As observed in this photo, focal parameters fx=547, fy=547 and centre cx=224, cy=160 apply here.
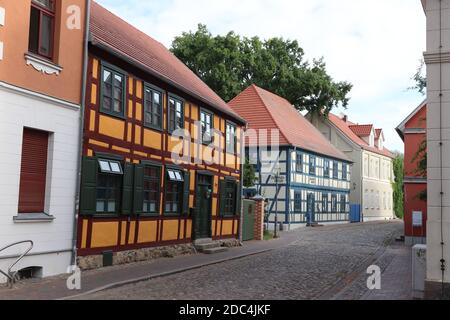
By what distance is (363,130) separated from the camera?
5131 centimetres

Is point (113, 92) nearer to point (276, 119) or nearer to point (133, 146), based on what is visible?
point (133, 146)

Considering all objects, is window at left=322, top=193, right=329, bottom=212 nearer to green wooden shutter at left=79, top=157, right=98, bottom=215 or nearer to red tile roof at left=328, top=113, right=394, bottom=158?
red tile roof at left=328, top=113, right=394, bottom=158

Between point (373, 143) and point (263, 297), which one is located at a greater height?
point (373, 143)

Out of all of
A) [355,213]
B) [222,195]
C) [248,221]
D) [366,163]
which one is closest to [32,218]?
[222,195]

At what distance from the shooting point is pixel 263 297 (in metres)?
9.75

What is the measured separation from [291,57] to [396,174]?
66.1ft

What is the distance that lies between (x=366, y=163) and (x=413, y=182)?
Answer: 2544 cm

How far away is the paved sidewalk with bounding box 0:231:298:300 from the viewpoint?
9.33 meters

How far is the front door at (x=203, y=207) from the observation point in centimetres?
1875

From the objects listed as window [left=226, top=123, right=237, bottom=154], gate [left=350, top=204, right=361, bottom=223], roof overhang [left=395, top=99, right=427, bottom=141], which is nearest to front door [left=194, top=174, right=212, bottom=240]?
window [left=226, top=123, right=237, bottom=154]

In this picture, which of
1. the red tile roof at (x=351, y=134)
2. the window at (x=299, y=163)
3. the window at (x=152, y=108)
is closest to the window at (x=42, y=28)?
the window at (x=152, y=108)

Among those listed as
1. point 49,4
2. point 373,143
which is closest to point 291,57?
point 373,143

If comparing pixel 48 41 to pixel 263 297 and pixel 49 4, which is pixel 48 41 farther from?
pixel 263 297

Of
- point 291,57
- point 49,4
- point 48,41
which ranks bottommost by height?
point 48,41
